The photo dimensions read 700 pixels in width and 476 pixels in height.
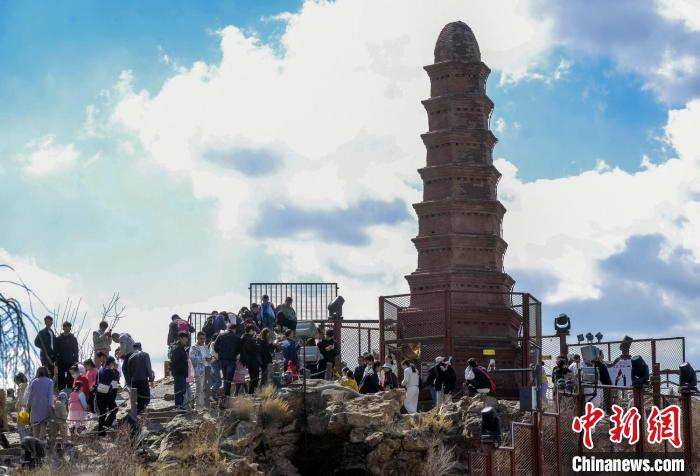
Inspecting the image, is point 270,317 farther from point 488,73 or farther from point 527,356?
point 488,73

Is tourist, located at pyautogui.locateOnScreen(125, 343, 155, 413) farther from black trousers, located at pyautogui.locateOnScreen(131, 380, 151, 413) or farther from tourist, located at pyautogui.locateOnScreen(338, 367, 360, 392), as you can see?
tourist, located at pyautogui.locateOnScreen(338, 367, 360, 392)

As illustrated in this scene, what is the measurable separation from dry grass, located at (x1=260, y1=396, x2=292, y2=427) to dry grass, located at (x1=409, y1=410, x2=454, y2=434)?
9.47 feet

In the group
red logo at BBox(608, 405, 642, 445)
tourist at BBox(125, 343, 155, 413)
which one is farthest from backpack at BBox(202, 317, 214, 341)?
red logo at BBox(608, 405, 642, 445)

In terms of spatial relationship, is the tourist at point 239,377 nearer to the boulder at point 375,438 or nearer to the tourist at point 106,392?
the boulder at point 375,438

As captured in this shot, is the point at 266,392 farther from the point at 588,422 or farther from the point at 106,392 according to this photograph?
the point at 588,422

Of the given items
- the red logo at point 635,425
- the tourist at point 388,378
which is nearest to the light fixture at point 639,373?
the red logo at point 635,425

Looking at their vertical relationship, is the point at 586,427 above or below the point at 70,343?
below

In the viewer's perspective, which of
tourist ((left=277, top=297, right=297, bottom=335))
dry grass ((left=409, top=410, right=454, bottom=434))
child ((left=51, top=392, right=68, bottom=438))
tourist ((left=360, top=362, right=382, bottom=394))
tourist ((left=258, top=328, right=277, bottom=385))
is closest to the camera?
child ((left=51, top=392, right=68, bottom=438))

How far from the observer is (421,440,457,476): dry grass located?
25328 mm

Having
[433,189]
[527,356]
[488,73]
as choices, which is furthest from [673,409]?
[488,73]

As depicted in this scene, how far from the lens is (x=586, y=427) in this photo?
23.7 metres

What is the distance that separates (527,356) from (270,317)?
744 centimetres

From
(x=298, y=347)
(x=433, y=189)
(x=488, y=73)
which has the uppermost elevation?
(x=488, y=73)

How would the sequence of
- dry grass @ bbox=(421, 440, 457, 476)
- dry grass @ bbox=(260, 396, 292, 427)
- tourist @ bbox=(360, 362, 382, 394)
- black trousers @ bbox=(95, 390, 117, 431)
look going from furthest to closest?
tourist @ bbox=(360, 362, 382, 394) < dry grass @ bbox=(260, 396, 292, 427) < dry grass @ bbox=(421, 440, 457, 476) < black trousers @ bbox=(95, 390, 117, 431)
